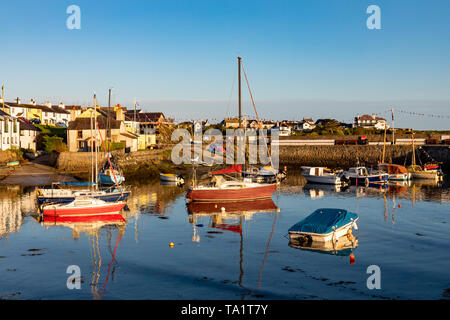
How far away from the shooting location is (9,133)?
71.1m

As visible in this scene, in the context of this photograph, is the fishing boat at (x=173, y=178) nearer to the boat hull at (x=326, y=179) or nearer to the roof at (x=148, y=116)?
the boat hull at (x=326, y=179)

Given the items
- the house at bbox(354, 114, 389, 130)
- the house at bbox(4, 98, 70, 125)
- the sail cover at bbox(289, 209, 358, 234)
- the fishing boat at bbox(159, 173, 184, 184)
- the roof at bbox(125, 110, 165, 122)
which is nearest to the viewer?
the sail cover at bbox(289, 209, 358, 234)

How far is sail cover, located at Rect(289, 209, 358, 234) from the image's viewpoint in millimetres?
27781

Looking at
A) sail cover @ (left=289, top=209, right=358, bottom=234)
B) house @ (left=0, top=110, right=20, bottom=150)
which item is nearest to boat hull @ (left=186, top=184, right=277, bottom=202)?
sail cover @ (left=289, top=209, right=358, bottom=234)

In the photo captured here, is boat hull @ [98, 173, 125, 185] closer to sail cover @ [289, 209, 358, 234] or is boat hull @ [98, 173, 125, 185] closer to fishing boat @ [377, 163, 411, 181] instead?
sail cover @ [289, 209, 358, 234]

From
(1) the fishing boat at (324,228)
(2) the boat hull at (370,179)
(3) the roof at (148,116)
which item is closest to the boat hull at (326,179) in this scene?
(2) the boat hull at (370,179)

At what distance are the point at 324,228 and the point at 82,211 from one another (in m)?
19.1

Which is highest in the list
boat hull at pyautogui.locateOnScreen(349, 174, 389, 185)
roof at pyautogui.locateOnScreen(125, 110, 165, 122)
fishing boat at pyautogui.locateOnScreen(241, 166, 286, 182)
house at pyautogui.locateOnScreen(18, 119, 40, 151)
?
roof at pyautogui.locateOnScreen(125, 110, 165, 122)

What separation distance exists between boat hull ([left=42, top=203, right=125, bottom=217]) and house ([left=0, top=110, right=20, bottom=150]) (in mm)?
39407

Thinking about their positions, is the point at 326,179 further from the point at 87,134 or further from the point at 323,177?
the point at 87,134

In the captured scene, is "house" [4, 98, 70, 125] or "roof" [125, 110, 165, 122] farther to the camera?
"roof" [125, 110, 165, 122]

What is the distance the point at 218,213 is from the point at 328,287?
19.6 metres

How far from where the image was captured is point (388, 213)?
127 feet
